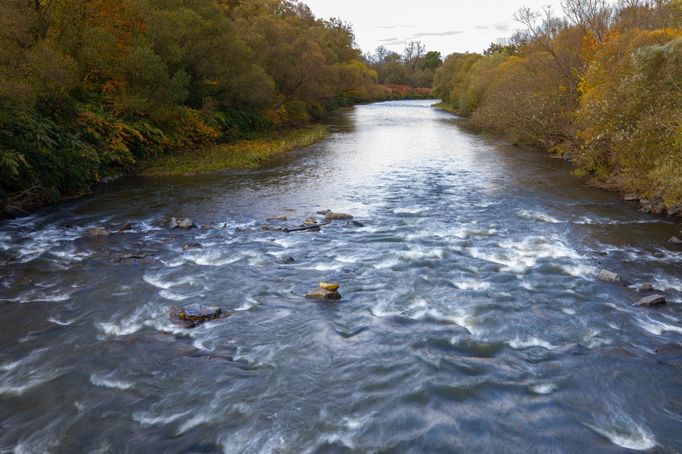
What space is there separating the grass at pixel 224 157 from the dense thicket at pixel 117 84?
98 cm

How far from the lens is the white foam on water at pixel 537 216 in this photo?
16.8 m

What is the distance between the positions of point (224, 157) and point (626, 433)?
83.0 feet

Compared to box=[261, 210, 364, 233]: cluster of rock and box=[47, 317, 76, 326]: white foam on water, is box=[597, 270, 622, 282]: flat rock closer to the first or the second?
box=[261, 210, 364, 233]: cluster of rock

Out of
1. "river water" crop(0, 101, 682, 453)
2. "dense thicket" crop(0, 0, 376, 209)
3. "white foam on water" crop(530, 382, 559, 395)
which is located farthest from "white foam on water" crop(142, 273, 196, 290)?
"white foam on water" crop(530, 382, 559, 395)

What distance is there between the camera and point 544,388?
776cm

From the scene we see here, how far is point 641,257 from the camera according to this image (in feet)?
Result: 43.3

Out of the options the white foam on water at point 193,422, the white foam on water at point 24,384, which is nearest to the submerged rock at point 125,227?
the white foam on water at point 24,384

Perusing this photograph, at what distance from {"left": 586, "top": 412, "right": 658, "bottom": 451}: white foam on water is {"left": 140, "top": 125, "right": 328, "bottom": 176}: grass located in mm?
21569

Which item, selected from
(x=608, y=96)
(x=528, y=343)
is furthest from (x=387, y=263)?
(x=608, y=96)

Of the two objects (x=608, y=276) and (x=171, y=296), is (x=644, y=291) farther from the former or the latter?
(x=171, y=296)

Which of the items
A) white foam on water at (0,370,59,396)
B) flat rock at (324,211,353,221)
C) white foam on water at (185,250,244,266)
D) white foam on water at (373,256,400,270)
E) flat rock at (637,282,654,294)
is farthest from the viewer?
flat rock at (324,211,353,221)

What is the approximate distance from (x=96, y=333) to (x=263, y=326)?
310 cm

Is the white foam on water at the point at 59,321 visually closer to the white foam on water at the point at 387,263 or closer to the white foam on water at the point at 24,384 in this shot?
the white foam on water at the point at 24,384

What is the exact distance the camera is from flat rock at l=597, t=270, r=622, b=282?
38.2ft
